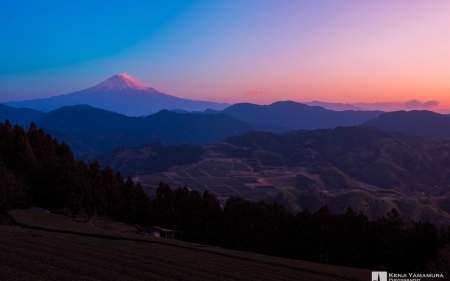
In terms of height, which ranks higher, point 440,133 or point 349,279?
point 440,133

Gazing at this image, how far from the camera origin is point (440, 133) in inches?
6216

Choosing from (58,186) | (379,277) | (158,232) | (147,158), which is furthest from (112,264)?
(147,158)

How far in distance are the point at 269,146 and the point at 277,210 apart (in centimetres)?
11138

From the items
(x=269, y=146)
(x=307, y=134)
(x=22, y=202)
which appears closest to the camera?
(x=22, y=202)

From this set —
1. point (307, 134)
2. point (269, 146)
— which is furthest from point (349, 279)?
point (307, 134)

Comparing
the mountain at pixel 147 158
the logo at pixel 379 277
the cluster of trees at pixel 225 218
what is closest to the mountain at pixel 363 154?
the mountain at pixel 147 158

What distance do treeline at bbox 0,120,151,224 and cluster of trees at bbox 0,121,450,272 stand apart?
0.08 metres

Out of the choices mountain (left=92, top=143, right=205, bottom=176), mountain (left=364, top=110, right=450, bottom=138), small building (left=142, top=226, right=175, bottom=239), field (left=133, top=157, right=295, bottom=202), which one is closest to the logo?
small building (left=142, top=226, right=175, bottom=239)

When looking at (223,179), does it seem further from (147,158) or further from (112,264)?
(112,264)

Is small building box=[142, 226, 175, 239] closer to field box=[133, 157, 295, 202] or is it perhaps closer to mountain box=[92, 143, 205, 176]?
field box=[133, 157, 295, 202]

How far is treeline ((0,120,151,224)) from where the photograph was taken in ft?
82.4

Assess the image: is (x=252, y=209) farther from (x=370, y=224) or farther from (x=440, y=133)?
(x=440, y=133)

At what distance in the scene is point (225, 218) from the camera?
2795cm

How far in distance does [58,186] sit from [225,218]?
49.0 ft
